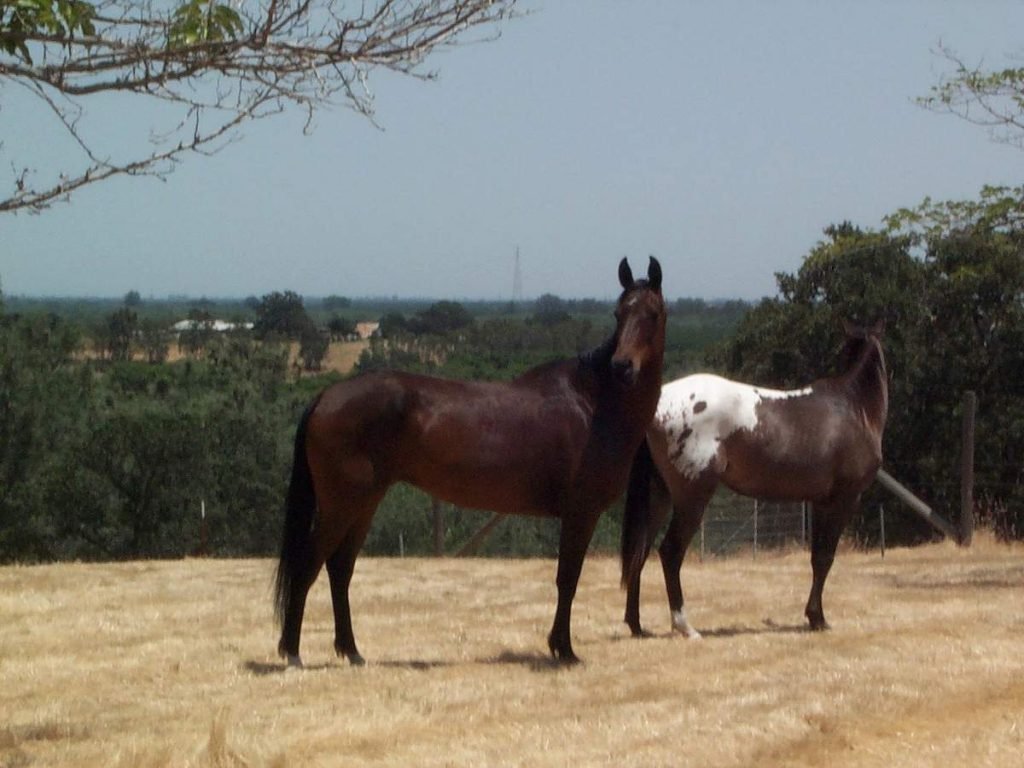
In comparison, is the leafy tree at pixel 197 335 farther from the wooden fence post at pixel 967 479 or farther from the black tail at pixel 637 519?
the black tail at pixel 637 519

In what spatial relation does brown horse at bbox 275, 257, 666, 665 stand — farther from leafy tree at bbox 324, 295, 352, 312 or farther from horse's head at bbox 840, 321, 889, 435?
leafy tree at bbox 324, 295, 352, 312

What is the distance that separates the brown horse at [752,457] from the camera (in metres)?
8.78

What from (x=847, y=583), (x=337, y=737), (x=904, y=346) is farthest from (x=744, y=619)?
(x=904, y=346)

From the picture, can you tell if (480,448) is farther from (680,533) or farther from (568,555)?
(680,533)

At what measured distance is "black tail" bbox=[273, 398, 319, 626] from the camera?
7.61 meters

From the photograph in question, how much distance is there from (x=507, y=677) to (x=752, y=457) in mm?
2574

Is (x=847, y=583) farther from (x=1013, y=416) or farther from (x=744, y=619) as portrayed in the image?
(x=1013, y=416)

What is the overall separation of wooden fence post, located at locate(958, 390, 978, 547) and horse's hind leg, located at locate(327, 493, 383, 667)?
8192 mm

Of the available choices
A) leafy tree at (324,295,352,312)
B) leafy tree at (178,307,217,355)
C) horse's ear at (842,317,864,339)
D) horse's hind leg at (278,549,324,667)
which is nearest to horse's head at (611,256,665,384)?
horse's hind leg at (278,549,324,667)

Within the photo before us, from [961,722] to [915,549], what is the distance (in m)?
8.10

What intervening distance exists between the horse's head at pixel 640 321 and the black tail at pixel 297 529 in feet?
5.81

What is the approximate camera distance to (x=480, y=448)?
7676mm

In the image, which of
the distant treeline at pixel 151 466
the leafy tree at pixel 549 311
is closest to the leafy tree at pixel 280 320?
the leafy tree at pixel 549 311

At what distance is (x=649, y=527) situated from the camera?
28.8 ft
